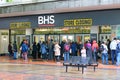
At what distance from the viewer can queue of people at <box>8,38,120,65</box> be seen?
2595 cm

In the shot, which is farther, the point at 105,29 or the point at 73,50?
the point at 105,29

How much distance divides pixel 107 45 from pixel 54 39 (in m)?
6.79

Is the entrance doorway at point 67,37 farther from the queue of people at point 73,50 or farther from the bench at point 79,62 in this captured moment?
the bench at point 79,62

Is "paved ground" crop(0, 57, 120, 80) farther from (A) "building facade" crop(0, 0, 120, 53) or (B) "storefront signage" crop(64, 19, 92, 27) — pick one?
(B) "storefront signage" crop(64, 19, 92, 27)

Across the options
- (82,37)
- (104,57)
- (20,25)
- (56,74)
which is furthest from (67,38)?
(56,74)

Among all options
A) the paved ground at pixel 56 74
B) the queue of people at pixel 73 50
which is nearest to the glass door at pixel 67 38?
the queue of people at pixel 73 50

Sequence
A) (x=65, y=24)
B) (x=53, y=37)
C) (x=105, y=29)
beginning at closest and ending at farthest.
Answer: (x=105, y=29)
(x=65, y=24)
(x=53, y=37)

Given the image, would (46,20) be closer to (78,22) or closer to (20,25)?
(78,22)

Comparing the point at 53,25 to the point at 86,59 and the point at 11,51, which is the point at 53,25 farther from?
the point at 86,59

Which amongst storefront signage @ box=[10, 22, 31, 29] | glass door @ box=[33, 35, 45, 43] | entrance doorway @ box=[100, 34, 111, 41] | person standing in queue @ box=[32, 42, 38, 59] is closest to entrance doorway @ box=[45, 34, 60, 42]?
glass door @ box=[33, 35, 45, 43]

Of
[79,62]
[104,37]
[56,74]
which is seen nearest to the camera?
[56,74]

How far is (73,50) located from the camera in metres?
29.4

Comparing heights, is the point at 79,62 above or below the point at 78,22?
below

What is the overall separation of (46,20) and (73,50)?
4222 mm
